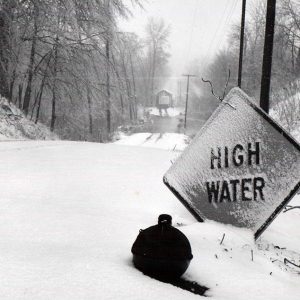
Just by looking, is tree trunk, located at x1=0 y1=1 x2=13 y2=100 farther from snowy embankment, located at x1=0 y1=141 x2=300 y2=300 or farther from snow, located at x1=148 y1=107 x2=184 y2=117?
snow, located at x1=148 y1=107 x2=184 y2=117

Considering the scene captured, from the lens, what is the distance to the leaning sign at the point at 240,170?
3.58 meters

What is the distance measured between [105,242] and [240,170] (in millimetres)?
1463

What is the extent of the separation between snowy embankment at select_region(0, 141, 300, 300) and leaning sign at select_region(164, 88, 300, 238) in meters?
0.18

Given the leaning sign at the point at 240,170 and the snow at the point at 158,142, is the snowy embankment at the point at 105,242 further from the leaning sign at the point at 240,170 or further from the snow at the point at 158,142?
the snow at the point at 158,142

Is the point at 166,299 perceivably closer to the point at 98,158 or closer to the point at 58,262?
the point at 58,262

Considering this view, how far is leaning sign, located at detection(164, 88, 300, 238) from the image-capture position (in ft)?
11.8

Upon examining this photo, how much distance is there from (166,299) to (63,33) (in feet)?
52.4

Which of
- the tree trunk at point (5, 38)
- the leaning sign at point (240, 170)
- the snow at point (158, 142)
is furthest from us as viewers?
the snow at point (158, 142)

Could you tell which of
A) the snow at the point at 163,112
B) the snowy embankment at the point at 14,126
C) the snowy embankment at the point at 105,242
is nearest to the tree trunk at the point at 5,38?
the snowy embankment at the point at 14,126

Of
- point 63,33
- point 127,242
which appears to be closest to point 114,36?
point 63,33

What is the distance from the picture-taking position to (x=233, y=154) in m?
3.69

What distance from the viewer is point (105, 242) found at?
9.39ft

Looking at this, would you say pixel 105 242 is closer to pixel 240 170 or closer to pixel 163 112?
pixel 240 170

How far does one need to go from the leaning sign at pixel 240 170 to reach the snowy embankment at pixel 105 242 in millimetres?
183
